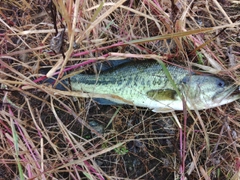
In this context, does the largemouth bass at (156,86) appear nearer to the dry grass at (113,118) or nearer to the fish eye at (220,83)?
the fish eye at (220,83)

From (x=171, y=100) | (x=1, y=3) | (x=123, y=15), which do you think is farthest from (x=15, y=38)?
(x=171, y=100)

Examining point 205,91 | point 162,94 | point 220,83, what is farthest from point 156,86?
point 220,83

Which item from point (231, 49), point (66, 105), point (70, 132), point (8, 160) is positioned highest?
point (231, 49)

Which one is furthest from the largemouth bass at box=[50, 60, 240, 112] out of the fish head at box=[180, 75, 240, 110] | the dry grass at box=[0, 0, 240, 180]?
the dry grass at box=[0, 0, 240, 180]

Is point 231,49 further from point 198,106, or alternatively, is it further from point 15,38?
point 15,38

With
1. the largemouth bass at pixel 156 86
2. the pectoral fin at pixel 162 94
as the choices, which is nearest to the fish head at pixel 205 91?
the largemouth bass at pixel 156 86

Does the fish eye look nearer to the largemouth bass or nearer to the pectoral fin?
the largemouth bass
